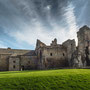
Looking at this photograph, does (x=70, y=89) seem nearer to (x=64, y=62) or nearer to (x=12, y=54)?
(x=64, y=62)

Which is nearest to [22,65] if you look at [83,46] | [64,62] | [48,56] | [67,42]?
[48,56]

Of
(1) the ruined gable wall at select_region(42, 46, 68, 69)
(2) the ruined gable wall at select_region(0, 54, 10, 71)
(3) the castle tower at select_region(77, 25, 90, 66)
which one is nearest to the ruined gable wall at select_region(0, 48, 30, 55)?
(2) the ruined gable wall at select_region(0, 54, 10, 71)

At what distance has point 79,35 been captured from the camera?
1138 inches

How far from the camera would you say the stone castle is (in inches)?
1062

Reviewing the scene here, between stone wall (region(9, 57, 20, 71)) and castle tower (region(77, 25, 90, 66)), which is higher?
castle tower (region(77, 25, 90, 66))

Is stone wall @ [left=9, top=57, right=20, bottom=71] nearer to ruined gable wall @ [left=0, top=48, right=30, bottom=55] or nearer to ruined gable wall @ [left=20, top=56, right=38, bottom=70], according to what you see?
ruined gable wall @ [left=20, top=56, right=38, bottom=70]

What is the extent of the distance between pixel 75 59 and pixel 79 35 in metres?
8.51

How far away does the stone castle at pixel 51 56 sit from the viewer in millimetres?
26984

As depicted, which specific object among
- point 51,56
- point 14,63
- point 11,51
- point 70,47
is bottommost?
point 14,63

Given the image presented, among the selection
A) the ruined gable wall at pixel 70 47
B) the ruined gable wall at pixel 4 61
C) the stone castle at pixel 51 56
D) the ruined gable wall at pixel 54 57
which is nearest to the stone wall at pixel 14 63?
the stone castle at pixel 51 56

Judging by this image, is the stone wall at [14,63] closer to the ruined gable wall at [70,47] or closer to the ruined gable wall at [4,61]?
the ruined gable wall at [4,61]

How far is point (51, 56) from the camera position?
1174 inches

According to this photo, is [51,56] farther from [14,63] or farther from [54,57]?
[14,63]

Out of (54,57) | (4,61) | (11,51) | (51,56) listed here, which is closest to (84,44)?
(54,57)
